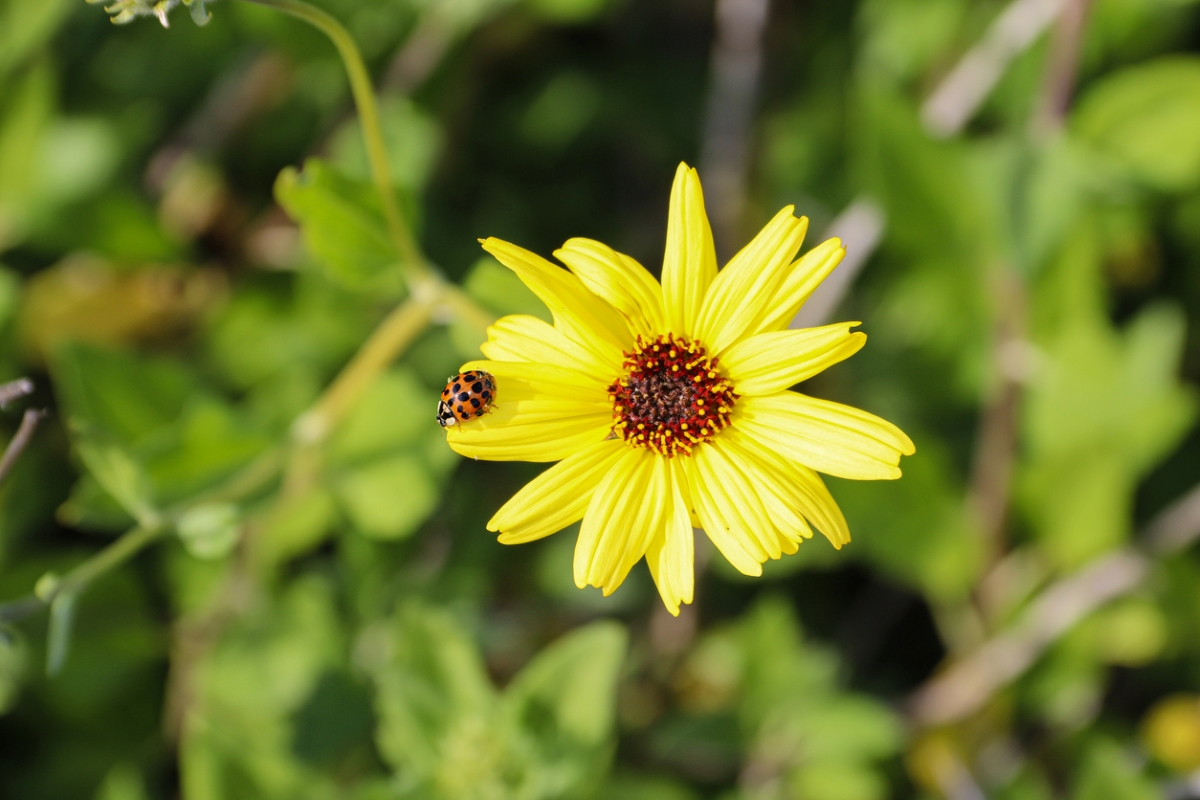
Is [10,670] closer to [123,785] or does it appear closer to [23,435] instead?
[123,785]

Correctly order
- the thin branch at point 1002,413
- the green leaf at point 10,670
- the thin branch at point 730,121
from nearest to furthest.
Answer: the green leaf at point 10,670
the thin branch at point 1002,413
the thin branch at point 730,121

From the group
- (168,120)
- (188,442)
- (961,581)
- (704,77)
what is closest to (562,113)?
(704,77)

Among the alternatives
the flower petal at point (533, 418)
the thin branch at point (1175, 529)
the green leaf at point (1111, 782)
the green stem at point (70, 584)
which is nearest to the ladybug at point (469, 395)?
the flower petal at point (533, 418)

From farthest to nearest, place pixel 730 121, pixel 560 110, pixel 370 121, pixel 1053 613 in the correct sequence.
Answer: pixel 560 110 < pixel 730 121 < pixel 1053 613 < pixel 370 121

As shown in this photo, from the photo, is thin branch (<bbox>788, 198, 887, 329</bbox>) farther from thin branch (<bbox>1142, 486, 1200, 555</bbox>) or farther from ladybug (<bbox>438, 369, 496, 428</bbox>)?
ladybug (<bbox>438, 369, 496, 428</bbox>)

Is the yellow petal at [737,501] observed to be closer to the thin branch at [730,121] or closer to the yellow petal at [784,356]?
the yellow petal at [784,356]

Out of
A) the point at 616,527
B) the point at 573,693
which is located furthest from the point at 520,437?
the point at 573,693
